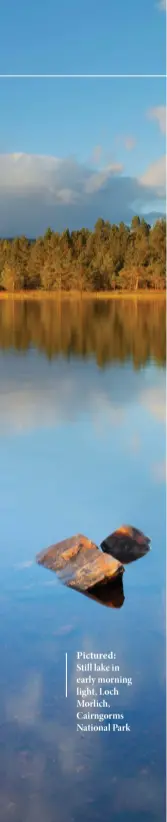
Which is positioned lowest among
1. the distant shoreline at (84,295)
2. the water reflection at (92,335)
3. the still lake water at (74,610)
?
the still lake water at (74,610)

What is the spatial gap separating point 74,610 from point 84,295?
65027 millimetres

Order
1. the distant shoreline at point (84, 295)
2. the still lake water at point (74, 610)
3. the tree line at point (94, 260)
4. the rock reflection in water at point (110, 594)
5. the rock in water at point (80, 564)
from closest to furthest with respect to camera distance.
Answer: the still lake water at point (74, 610) < the rock reflection in water at point (110, 594) < the rock in water at point (80, 564) < the tree line at point (94, 260) < the distant shoreline at point (84, 295)

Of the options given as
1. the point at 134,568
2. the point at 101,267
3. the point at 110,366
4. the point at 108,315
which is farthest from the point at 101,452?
the point at 101,267

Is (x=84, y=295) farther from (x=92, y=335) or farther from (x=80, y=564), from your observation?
(x=80, y=564)

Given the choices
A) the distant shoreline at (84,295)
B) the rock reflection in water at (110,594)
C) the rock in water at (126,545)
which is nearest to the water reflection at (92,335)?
the distant shoreline at (84,295)

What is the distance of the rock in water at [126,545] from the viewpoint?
984cm

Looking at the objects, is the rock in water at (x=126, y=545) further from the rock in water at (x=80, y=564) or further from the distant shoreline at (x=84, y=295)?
the distant shoreline at (x=84, y=295)

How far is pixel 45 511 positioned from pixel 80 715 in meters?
4.86

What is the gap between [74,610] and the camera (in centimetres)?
A: 841

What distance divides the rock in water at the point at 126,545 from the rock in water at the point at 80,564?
2.04ft

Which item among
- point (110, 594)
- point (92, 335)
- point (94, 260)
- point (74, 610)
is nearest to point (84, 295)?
point (94, 260)

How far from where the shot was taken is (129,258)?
6544cm

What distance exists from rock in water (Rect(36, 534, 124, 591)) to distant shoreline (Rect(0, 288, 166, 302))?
57.9 m

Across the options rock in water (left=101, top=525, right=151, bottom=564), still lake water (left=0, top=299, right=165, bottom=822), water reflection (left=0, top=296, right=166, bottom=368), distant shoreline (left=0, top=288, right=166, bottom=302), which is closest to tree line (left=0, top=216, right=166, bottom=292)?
distant shoreline (left=0, top=288, right=166, bottom=302)
